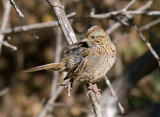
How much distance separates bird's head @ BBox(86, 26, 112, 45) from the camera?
163 inches

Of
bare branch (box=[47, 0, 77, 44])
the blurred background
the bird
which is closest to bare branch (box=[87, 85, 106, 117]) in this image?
the bird

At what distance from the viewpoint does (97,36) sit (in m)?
4.26

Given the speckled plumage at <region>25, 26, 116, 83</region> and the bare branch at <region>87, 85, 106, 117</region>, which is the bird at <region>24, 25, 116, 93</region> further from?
the bare branch at <region>87, 85, 106, 117</region>

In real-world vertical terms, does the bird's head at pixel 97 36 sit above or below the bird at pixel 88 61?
above

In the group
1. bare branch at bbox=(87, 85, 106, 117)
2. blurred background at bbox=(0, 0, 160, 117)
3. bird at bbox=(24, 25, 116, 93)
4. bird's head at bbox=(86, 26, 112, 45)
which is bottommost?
bare branch at bbox=(87, 85, 106, 117)

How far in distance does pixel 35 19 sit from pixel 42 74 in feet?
4.34

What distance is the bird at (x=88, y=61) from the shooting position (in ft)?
13.6

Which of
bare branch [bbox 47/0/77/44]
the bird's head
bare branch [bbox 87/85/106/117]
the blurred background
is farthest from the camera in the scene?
the blurred background

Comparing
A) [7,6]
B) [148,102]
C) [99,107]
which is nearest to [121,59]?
[148,102]

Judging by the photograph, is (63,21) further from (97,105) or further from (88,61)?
(97,105)

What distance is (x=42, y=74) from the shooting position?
889 cm

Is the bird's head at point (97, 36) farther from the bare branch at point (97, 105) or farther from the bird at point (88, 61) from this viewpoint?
the bare branch at point (97, 105)

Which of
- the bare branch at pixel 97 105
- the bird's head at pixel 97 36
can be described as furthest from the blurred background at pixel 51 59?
the bare branch at pixel 97 105

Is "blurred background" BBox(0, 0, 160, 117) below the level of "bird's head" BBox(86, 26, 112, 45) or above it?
above
